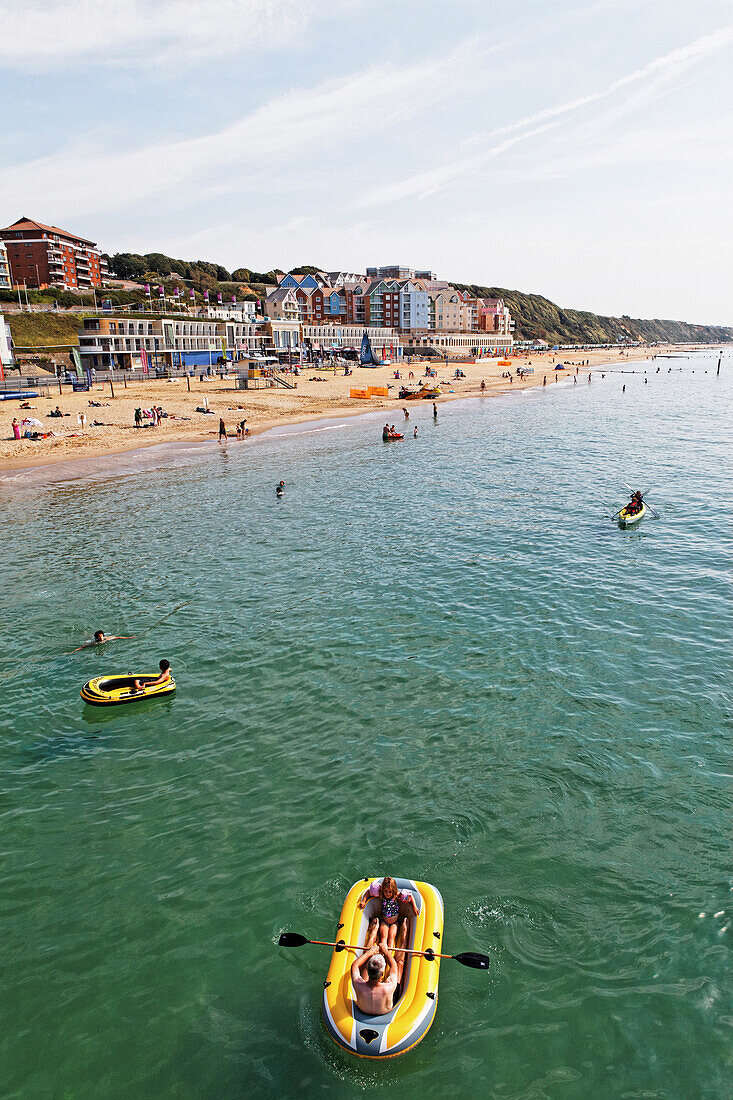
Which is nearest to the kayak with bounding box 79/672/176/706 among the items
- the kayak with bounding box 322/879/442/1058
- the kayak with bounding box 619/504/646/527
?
the kayak with bounding box 322/879/442/1058

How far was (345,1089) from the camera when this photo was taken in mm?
8125

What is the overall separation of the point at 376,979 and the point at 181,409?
2563 inches

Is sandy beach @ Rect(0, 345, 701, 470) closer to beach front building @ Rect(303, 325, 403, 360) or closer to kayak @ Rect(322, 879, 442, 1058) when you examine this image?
beach front building @ Rect(303, 325, 403, 360)

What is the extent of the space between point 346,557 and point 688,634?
541 inches

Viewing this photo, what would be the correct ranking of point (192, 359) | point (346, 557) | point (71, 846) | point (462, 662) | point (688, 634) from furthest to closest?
point (192, 359) < point (346, 557) < point (688, 634) < point (462, 662) < point (71, 846)

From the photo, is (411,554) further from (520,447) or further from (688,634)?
(520,447)

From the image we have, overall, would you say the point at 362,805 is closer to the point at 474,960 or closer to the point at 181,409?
the point at 474,960

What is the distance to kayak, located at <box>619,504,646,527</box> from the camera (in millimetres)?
31819

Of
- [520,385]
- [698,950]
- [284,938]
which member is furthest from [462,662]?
[520,385]

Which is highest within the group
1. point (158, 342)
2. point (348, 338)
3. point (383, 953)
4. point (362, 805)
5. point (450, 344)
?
point (348, 338)

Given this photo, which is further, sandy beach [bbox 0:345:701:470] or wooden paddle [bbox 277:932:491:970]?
sandy beach [bbox 0:345:701:470]

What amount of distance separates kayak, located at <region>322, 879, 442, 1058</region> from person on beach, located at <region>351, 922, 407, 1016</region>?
8 cm

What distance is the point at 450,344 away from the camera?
17412cm

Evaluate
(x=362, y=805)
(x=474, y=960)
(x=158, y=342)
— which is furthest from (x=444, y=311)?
(x=474, y=960)
